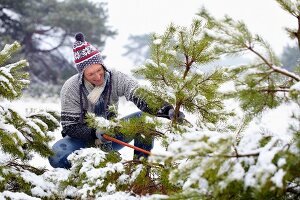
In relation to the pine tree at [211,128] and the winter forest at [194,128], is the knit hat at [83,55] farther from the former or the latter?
the pine tree at [211,128]

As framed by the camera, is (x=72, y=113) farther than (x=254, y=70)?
Yes

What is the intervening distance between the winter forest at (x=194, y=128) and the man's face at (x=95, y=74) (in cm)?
51

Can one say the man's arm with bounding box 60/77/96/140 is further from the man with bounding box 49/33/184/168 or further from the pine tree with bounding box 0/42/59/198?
the pine tree with bounding box 0/42/59/198

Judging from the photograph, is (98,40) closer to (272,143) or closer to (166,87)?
(166,87)

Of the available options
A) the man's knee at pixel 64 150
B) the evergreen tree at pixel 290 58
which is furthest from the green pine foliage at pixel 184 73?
the evergreen tree at pixel 290 58

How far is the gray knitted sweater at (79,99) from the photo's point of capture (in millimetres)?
3518

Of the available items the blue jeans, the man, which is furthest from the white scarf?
the blue jeans

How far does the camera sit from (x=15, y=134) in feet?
7.59

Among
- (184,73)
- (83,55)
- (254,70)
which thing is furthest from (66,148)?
(254,70)

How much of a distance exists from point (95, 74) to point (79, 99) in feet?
0.94

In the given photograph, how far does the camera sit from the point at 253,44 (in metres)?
1.65

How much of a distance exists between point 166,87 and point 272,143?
43.1 inches

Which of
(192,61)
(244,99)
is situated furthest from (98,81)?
(244,99)

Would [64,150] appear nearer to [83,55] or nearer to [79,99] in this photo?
[79,99]
